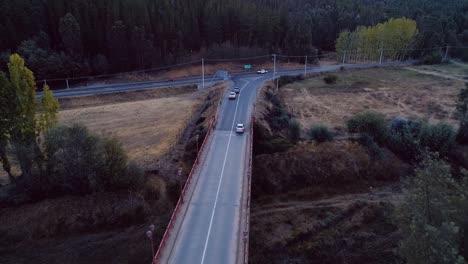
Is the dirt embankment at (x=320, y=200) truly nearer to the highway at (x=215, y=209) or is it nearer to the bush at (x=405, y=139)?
the bush at (x=405, y=139)

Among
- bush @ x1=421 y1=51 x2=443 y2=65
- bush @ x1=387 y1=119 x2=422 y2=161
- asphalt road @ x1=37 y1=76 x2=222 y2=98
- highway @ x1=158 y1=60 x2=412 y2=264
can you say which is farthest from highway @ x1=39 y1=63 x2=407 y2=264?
bush @ x1=421 y1=51 x2=443 y2=65

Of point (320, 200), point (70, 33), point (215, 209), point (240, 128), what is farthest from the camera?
point (70, 33)

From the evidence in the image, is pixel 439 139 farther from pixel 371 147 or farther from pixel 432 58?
pixel 432 58

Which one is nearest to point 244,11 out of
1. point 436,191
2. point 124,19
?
point 124,19

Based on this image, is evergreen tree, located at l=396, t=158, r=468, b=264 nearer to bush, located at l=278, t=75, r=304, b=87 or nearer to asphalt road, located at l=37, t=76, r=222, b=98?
bush, located at l=278, t=75, r=304, b=87

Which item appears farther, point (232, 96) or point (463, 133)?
point (232, 96)

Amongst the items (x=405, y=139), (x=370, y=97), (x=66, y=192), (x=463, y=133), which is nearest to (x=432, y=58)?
(x=370, y=97)
